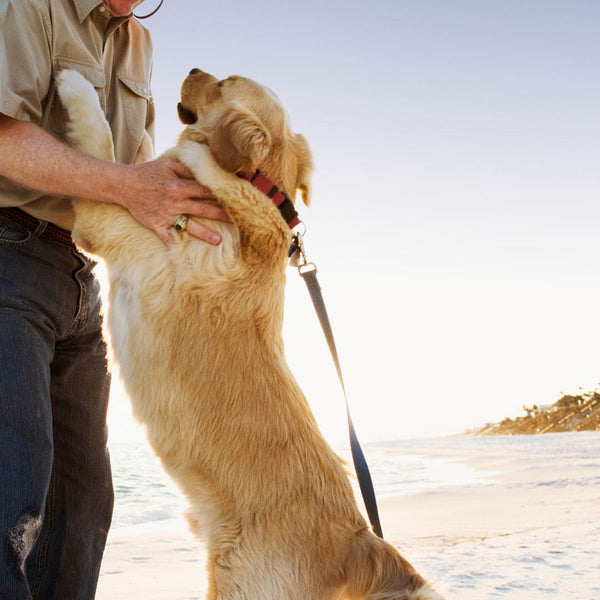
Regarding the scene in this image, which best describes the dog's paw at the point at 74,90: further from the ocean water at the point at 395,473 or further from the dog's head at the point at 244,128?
the ocean water at the point at 395,473

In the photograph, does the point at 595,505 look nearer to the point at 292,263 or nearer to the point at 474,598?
the point at 474,598

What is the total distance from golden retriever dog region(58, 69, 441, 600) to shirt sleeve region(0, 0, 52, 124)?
0.13 meters

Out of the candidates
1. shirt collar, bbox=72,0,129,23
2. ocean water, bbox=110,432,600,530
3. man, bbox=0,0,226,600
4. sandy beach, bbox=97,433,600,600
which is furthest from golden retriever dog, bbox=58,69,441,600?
ocean water, bbox=110,432,600,530

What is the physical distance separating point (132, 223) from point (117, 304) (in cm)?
30

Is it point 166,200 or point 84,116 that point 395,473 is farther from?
point 84,116

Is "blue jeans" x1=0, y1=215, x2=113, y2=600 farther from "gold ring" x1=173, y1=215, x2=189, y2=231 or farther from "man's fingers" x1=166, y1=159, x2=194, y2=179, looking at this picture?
"man's fingers" x1=166, y1=159, x2=194, y2=179

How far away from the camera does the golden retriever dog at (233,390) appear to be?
6.81 feet

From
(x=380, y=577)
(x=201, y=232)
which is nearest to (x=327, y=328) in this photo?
(x=201, y=232)

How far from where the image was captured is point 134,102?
273cm

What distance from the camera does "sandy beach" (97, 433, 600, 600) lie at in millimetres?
3438

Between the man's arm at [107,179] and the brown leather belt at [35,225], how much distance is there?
164mm

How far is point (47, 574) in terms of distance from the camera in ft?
7.97

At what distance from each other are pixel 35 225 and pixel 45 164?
0.27 metres

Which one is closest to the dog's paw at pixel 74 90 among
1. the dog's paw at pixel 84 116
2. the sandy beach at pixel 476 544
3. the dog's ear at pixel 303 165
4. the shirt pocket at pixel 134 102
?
the dog's paw at pixel 84 116
